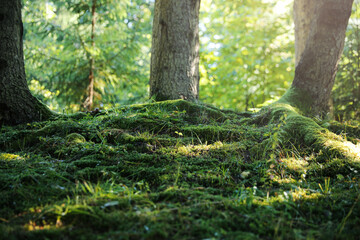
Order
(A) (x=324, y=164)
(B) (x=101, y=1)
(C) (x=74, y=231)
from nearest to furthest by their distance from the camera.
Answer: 1. (C) (x=74, y=231)
2. (A) (x=324, y=164)
3. (B) (x=101, y=1)

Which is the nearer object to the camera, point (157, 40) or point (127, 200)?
point (127, 200)

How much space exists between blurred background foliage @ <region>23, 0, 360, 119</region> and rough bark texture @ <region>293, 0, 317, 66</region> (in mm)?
1357

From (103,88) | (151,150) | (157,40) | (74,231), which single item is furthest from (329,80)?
(103,88)

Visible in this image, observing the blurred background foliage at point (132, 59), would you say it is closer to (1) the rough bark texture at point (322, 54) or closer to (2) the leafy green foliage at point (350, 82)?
(2) the leafy green foliage at point (350, 82)

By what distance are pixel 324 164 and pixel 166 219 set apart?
2076mm

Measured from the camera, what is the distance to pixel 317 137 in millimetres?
3354

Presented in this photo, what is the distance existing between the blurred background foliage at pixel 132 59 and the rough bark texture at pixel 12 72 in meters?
1.35

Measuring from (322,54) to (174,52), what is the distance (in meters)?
2.90

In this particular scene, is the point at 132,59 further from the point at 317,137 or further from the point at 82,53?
the point at 317,137

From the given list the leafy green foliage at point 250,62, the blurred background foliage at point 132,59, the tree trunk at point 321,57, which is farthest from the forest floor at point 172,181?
the leafy green foliage at point 250,62

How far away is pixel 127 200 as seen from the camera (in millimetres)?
2072

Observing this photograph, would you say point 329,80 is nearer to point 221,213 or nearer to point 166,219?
point 221,213

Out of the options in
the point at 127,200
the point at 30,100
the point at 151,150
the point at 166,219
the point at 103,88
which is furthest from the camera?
the point at 103,88

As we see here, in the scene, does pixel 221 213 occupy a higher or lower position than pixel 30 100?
lower
